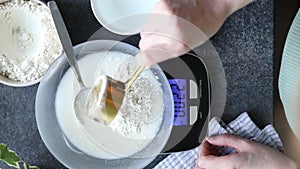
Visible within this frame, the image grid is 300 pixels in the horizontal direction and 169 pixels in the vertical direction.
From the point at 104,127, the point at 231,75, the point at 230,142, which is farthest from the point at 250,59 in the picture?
the point at 104,127

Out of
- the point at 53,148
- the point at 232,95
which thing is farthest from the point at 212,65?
the point at 53,148

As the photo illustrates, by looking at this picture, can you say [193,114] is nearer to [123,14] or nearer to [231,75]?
[231,75]

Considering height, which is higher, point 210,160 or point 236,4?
point 236,4

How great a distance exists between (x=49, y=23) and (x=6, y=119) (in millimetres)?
172

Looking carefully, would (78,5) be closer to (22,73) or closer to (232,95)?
(22,73)

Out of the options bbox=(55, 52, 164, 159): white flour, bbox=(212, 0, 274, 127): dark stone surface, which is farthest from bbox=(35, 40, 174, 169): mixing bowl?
bbox=(212, 0, 274, 127): dark stone surface

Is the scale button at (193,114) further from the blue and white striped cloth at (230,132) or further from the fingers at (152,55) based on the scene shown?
the fingers at (152,55)

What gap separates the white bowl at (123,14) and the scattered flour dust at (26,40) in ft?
0.26

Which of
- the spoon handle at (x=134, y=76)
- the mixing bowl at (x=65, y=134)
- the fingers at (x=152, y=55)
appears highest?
the fingers at (x=152, y=55)

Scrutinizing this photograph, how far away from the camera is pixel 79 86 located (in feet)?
3.20

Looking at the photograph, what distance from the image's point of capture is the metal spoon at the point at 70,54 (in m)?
0.92

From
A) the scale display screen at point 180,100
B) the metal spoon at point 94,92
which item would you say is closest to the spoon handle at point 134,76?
the metal spoon at point 94,92

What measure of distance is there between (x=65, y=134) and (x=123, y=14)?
0.22m

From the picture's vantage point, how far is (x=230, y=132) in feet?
3.39
